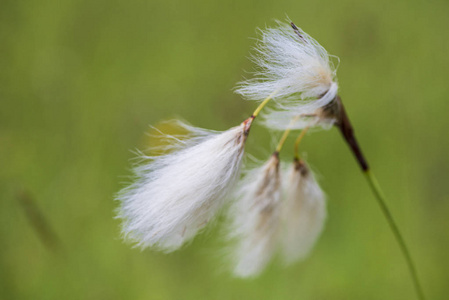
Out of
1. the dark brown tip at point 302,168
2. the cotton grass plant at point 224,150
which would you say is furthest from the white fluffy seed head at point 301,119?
the dark brown tip at point 302,168

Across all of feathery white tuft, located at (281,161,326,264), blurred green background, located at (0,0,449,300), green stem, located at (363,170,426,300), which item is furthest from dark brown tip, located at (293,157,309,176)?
blurred green background, located at (0,0,449,300)

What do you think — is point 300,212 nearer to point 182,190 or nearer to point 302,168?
point 302,168

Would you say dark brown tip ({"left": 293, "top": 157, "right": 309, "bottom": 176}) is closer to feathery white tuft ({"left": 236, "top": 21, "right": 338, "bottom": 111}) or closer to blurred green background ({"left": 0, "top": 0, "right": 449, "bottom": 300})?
feathery white tuft ({"left": 236, "top": 21, "right": 338, "bottom": 111})

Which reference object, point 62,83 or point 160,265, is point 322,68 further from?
point 62,83

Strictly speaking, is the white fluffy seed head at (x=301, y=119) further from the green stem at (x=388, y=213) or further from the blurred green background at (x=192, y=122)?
the blurred green background at (x=192, y=122)

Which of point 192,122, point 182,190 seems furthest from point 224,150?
point 192,122

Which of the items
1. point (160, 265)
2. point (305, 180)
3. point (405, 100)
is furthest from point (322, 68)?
point (405, 100)
